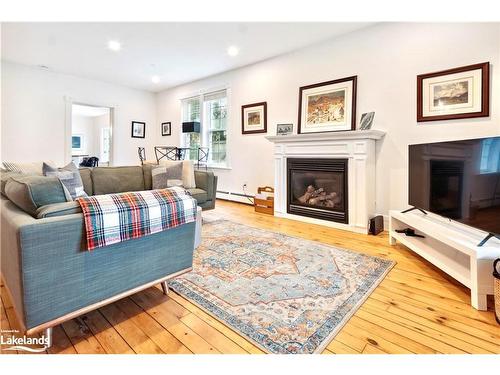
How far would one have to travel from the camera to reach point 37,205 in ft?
4.21

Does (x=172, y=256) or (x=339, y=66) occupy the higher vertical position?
(x=339, y=66)

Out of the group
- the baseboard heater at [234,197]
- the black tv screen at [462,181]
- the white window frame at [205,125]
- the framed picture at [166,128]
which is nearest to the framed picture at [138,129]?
the framed picture at [166,128]

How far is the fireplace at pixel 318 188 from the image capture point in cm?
340

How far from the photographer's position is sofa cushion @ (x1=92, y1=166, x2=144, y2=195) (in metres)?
3.14

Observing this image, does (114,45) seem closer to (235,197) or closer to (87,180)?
(87,180)

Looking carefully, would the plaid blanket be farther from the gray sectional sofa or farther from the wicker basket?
the wicker basket

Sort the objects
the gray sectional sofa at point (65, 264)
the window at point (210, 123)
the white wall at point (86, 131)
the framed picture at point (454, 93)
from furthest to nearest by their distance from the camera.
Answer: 1. the white wall at point (86, 131)
2. the window at point (210, 123)
3. the framed picture at point (454, 93)
4. the gray sectional sofa at point (65, 264)

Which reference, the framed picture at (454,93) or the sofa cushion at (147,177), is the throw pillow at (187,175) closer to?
the sofa cushion at (147,177)

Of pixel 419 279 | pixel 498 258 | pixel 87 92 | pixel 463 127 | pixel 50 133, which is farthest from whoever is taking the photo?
pixel 87 92

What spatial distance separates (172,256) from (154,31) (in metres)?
3.27

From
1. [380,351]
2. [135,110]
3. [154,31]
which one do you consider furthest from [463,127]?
[135,110]

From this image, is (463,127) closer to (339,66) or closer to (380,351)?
(339,66)

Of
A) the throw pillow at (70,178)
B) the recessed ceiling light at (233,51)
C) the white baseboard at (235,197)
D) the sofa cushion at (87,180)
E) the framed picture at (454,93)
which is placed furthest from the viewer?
the white baseboard at (235,197)

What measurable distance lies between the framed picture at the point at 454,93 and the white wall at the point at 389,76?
0.07 metres
